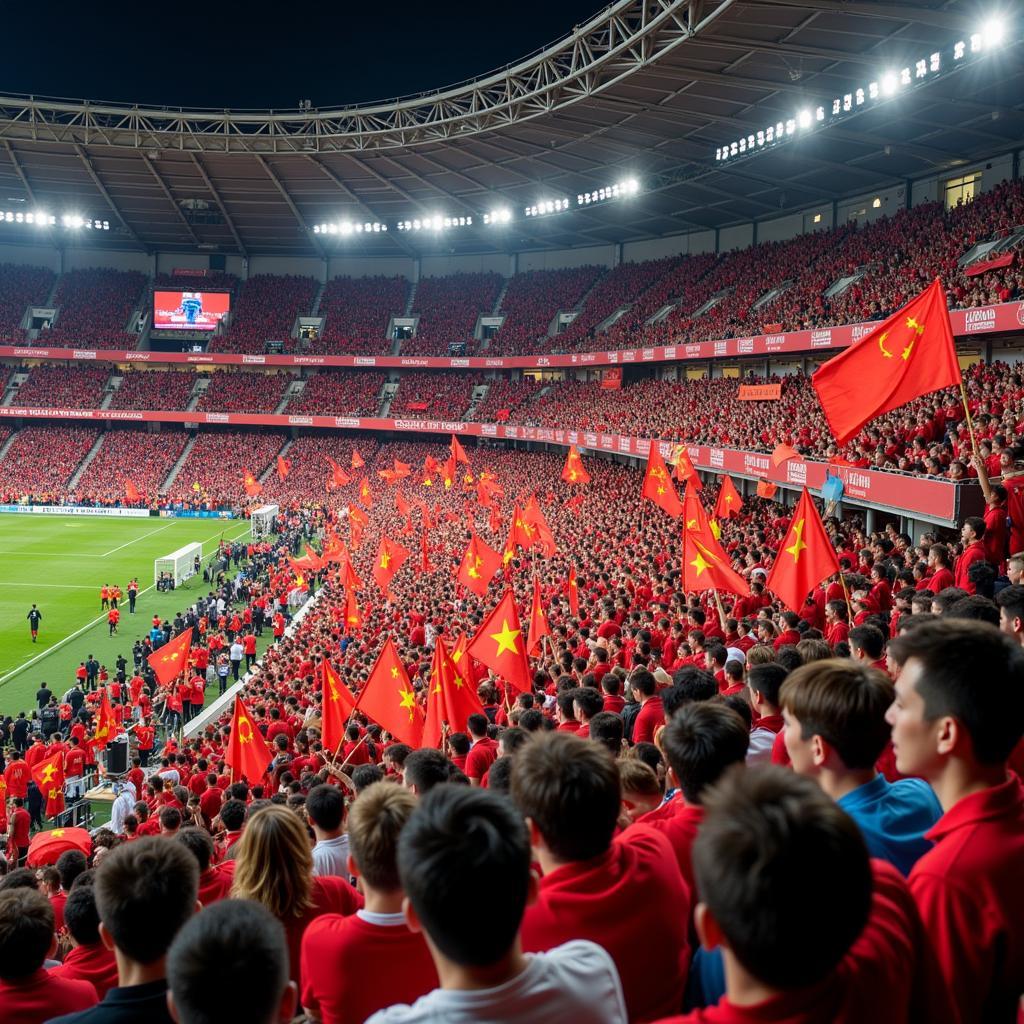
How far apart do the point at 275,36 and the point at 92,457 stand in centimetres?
2927

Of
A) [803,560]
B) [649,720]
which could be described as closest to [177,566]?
[803,560]

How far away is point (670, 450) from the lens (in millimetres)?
32969

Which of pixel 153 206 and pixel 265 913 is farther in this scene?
pixel 153 206

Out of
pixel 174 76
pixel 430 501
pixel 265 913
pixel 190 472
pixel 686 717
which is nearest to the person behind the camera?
pixel 265 913

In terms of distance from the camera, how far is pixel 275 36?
43094 mm

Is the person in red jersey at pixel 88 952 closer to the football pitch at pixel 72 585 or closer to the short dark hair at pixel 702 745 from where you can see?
the short dark hair at pixel 702 745

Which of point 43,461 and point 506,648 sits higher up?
point 43,461

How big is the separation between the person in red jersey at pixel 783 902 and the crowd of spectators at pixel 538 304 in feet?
176

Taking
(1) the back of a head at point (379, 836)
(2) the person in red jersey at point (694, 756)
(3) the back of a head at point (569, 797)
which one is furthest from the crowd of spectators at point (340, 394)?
(3) the back of a head at point (569, 797)

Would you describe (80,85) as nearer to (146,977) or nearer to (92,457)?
(92,457)

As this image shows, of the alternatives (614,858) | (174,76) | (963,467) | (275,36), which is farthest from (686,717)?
(174,76)

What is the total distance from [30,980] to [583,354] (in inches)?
1836

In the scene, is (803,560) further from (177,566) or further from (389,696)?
(177,566)

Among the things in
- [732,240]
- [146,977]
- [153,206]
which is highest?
[153,206]
